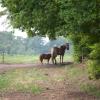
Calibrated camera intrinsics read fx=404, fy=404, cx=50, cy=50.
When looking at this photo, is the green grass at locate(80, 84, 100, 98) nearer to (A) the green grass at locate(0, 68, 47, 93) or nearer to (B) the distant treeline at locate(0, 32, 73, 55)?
(A) the green grass at locate(0, 68, 47, 93)

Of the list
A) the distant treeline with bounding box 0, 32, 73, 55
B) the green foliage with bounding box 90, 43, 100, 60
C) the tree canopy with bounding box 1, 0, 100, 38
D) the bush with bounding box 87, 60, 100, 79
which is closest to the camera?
the tree canopy with bounding box 1, 0, 100, 38

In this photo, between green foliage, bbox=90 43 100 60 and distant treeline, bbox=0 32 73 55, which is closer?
green foliage, bbox=90 43 100 60

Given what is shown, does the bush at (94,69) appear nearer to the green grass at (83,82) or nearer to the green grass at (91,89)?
the green grass at (83,82)

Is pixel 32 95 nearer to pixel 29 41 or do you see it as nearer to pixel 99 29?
pixel 99 29

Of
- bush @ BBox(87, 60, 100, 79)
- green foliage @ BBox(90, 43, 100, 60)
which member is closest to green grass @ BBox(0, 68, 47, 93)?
bush @ BBox(87, 60, 100, 79)

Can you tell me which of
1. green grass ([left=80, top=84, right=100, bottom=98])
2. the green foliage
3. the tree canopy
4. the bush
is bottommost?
green grass ([left=80, top=84, right=100, bottom=98])

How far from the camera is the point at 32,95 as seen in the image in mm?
15047

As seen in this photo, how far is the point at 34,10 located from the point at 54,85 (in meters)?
4.72

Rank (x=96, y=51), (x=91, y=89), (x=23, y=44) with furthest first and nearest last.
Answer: (x=23, y=44), (x=96, y=51), (x=91, y=89)

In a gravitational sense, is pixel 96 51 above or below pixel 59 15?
below

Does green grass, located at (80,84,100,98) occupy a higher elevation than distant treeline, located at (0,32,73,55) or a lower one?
lower

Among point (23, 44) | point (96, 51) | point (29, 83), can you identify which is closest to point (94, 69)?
point (96, 51)

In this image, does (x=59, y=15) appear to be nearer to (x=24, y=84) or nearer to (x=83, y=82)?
(x=83, y=82)

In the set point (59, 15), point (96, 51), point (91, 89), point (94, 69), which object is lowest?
point (91, 89)
